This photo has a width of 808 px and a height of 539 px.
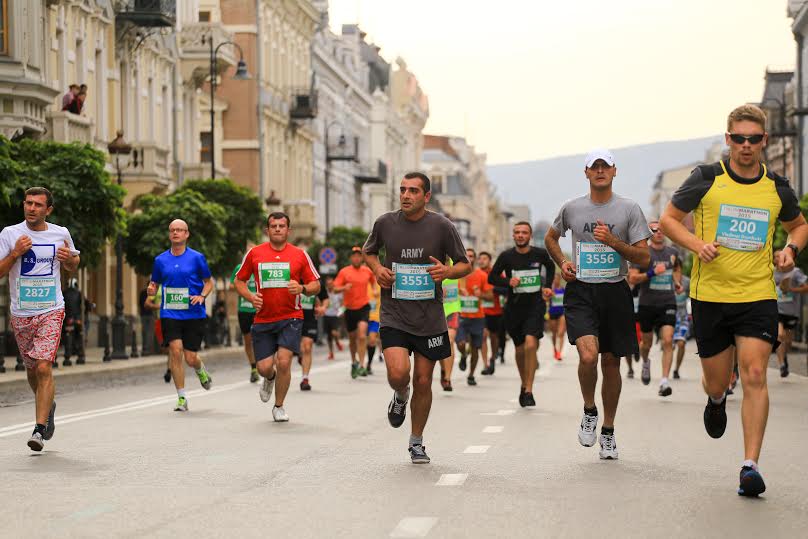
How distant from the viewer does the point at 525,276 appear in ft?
63.6

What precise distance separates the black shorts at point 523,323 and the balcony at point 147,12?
2827cm

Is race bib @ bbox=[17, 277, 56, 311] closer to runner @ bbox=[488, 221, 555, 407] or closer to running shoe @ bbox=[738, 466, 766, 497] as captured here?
running shoe @ bbox=[738, 466, 766, 497]

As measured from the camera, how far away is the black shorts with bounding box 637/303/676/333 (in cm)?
2117

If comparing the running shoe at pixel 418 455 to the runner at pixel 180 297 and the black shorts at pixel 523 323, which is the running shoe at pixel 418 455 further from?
the black shorts at pixel 523 323

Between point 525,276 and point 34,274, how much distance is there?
762 cm

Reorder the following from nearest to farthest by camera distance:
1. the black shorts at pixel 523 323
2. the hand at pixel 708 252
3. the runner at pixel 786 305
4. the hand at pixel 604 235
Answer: the hand at pixel 708 252 → the hand at pixel 604 235 → the black shorts at pixel 523 323 → the runner at pixel 786 305

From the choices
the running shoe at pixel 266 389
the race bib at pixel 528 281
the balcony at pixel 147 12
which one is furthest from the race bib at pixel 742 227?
the balcony at pixel 147 12

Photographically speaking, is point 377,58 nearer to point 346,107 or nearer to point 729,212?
point 346,107

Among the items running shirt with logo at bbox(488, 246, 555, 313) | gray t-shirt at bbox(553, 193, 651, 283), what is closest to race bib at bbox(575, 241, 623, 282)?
gray t-shirt at bbox(553, 193, 651, 283)

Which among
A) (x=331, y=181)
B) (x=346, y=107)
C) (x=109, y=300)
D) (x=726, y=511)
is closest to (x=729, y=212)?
(x=726, y=511)

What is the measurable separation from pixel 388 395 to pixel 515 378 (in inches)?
210

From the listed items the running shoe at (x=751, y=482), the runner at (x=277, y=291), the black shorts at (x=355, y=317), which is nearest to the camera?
the running shoe at (x=751, y=482)

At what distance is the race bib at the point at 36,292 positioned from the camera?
42.2ft

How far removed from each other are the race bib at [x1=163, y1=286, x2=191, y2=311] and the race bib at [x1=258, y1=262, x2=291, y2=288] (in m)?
1.70
